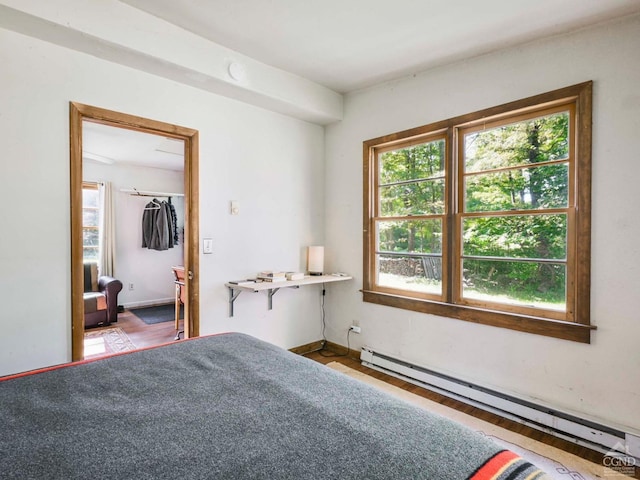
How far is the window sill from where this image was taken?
217 cm

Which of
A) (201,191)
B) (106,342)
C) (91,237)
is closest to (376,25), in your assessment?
(201,191)

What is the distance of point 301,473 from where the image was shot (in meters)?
0.78

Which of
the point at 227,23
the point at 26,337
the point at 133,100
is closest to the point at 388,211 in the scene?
the point at 227,23

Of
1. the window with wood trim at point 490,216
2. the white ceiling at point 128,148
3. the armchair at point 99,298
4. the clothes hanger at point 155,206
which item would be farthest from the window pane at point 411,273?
the clothes hanger at point 155,206

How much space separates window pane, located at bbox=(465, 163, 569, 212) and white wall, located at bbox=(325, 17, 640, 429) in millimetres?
200

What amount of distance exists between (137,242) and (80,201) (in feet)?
12.7

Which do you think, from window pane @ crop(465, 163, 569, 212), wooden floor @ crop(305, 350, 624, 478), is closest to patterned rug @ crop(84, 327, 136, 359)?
wooden floor @ crop(305, 350, 624, 478)

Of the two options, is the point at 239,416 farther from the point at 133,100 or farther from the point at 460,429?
the point at 133,100

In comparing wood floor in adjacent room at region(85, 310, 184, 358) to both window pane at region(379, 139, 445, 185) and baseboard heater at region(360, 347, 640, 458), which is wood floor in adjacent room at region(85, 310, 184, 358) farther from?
window pane at region(379, 139, 445, 185)

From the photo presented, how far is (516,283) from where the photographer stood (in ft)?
8.09

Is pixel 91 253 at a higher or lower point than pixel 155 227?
lower

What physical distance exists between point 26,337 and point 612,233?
3.61 meters

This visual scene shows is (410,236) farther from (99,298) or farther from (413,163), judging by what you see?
(99,298)

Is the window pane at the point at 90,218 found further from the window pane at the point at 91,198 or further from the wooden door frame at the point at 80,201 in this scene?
the wooden door frame at the point at 80,201
